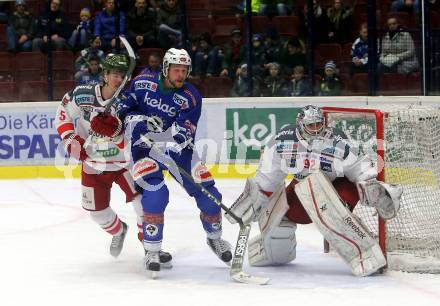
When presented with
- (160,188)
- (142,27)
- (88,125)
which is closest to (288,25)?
(142,27)

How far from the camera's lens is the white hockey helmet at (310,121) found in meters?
5.25

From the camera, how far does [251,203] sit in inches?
216

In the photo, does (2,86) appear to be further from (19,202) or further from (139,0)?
(19,202)

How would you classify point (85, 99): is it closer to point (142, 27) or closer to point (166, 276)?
point (166, 276)

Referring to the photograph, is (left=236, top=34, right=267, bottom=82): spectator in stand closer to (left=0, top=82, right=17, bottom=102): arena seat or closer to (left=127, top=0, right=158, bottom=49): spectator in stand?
(left=127, top=0, right=158, bottom=49): spectator in stand

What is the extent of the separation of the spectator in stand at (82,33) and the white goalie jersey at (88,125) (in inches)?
189

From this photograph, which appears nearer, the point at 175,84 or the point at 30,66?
the point at 175,84

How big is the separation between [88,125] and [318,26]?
482 centimetres

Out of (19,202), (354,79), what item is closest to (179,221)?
(19,202)

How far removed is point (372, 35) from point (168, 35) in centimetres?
201

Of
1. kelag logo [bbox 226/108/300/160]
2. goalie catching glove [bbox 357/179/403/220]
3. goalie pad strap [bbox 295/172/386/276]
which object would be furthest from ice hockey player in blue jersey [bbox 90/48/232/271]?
kelag logo [bbox 226/108/300/160]

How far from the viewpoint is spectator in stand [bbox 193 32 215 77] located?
1033 cm

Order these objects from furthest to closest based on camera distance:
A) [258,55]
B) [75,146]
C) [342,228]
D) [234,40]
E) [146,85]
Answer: [234,40] < [258,55] < [75,146] < [146,85] < [342,228]

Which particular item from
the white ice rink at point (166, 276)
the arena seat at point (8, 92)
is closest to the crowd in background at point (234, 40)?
the arena seat at point (8, 92)
